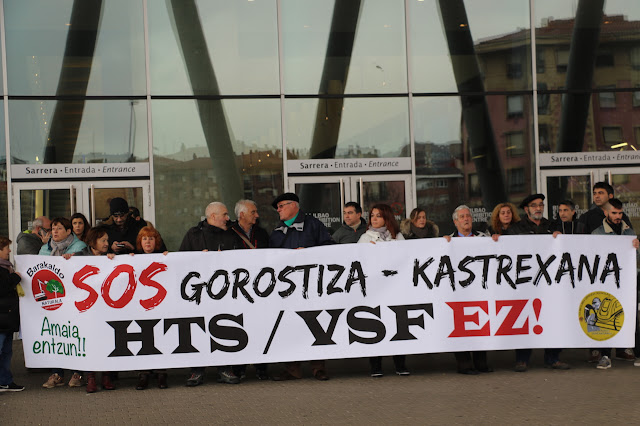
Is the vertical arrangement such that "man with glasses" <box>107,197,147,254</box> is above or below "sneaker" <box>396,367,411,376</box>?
above

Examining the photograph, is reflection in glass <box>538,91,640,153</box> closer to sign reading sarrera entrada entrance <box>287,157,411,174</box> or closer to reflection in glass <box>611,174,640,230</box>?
reflection in glass <box>611,174,640,230</box>

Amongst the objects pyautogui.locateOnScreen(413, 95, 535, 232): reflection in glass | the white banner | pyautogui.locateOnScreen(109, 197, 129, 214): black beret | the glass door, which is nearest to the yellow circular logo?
the white banner

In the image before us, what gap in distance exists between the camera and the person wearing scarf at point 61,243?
9.52 meters

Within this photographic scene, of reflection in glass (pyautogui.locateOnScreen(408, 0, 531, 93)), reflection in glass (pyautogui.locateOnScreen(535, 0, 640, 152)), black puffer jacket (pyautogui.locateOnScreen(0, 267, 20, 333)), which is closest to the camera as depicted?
black puffer jacket (pyautogui.locateOnScreen(0, 267, 20, 333))

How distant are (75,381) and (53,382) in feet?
0.89

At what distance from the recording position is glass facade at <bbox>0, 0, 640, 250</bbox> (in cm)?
1526

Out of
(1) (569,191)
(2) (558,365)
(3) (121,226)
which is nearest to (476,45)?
(1) (569,191)

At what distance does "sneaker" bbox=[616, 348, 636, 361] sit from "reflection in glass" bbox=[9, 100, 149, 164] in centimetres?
867

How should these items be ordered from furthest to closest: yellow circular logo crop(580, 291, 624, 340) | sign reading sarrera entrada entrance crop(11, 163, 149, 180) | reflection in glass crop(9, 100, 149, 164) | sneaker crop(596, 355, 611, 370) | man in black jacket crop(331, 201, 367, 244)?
reflection in glass crop(9, 100, 149, 164) < sign reading sarrera entrada entrance crop(11, 163, 149, 180) < man in black jacket crop(331, 201, 367, 244) < sneaker crop(596, 355, 611, 370) < yellow circular logo crop(580, 291, 624, 340)

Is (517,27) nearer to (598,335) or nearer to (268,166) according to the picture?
(268,166)

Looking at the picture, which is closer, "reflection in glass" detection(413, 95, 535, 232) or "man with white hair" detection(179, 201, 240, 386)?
"man with white hair" detection(179, 201, 240, 386)

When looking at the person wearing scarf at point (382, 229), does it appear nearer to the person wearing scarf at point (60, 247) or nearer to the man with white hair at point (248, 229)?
the man with white hair at point (248, 229)

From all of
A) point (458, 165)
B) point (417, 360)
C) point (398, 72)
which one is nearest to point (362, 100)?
point (398, 72)

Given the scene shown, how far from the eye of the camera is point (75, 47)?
1541 cm
